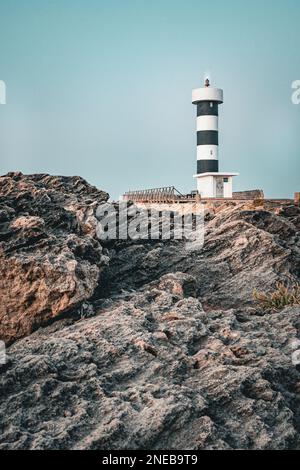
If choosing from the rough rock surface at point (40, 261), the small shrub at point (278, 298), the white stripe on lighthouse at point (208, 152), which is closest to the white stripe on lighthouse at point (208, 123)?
the white stripe on lighthouse at point (208, 152)

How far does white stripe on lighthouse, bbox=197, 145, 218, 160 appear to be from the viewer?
58256mm

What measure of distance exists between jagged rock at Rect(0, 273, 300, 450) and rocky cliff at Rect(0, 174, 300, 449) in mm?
19

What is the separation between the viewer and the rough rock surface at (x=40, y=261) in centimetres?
1370

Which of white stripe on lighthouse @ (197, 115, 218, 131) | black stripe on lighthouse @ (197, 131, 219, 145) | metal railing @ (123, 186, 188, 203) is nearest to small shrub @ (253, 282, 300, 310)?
metal railing @ (123, 186, 188, 203)

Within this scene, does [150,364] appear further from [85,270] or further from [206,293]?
[206,293]

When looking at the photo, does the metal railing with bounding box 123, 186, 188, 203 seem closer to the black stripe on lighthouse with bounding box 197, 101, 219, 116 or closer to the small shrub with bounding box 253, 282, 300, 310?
the black stripe on lighthouse with bounding box 197, 101, 219, 116

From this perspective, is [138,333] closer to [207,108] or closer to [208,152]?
[208,152]

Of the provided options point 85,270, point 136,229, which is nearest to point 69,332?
point 85,270

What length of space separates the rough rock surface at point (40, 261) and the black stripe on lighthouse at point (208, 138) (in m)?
43.4

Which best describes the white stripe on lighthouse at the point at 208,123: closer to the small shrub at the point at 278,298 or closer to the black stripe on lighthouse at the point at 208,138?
the black stripe on lighthouse at the point at 208,138

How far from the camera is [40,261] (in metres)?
13.8

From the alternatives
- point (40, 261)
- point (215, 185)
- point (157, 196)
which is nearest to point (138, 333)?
point (40, 261)

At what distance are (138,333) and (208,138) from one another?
47338 mm

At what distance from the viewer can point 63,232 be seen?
15.4 m
